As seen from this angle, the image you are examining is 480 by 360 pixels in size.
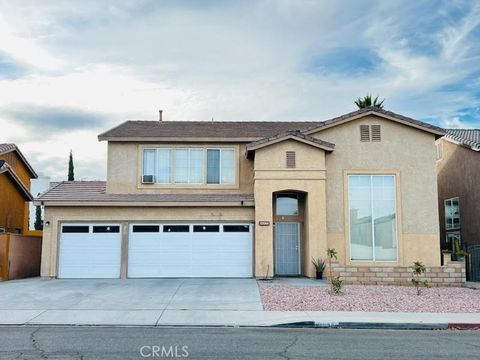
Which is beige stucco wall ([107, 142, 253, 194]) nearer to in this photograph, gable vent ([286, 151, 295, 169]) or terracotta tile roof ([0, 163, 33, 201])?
gable vent ([286, 151, 295, 169])

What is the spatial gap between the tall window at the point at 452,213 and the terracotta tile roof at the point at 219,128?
549 centimetres

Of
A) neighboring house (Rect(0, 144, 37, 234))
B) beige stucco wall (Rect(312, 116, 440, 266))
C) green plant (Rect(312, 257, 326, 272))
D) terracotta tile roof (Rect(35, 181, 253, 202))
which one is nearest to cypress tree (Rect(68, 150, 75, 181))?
neighboring house (Rect(0, 144, 37, 234))

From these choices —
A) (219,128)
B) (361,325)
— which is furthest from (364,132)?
(361,325)

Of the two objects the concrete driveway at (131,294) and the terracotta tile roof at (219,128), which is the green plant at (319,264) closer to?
the concrete driveway at (131,294)

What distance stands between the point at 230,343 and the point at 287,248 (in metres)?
11.7

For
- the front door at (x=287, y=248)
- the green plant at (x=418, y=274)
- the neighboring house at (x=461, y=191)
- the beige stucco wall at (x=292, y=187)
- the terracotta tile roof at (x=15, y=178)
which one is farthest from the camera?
the terracotta tile roof at (x=15, y=178)

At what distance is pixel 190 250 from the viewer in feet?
67.0

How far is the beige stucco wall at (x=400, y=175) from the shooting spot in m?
20.1

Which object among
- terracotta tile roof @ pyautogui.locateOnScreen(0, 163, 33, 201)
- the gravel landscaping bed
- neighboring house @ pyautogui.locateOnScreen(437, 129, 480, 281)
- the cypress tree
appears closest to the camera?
the gravel landscaping bed

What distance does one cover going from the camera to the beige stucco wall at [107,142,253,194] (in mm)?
21891

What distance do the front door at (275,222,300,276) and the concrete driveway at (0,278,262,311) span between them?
7.03 feet

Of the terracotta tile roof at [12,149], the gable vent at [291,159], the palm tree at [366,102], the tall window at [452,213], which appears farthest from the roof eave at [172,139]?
the palm tree at [366,102]

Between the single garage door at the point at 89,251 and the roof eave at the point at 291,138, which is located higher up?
the roof eave at the point at 291,138

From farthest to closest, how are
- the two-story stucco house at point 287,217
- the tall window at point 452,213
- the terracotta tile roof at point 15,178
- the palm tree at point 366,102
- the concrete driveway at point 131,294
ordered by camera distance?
1. the palm tree at point 366,102
2. the terracotta tile roof at point 15,178
3. the tall window at point 452,213
4. the two-story stucco house at point 287,217
5. the concrete driveway at point 131,294
